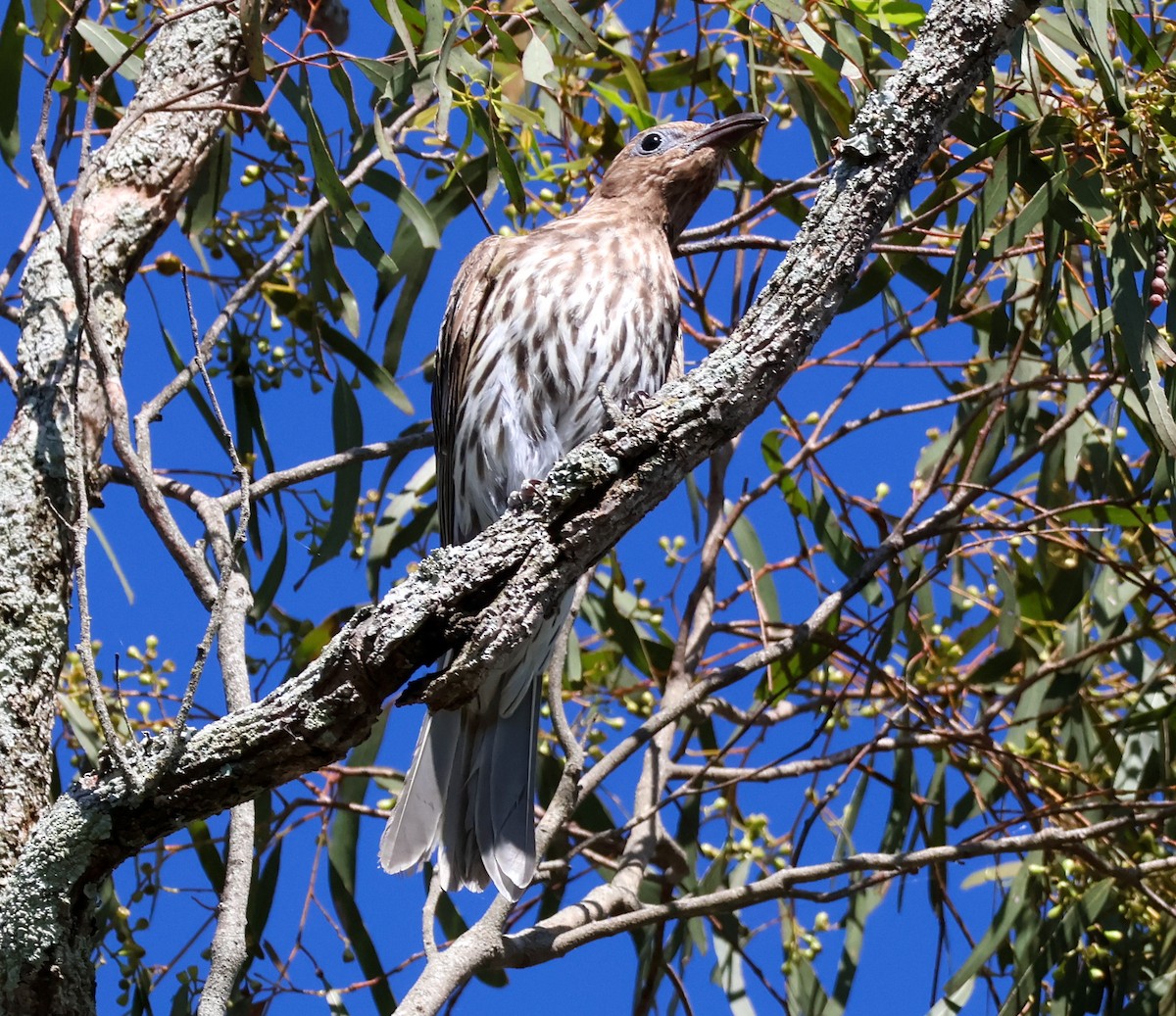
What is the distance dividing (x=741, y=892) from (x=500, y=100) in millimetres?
1759

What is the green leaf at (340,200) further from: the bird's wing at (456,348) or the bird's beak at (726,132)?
the bird's beak at (726,132)

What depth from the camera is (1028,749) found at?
380cm

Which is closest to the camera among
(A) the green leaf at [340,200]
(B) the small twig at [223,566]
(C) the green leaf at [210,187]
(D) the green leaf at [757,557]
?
(B) the small twig at [223,566]

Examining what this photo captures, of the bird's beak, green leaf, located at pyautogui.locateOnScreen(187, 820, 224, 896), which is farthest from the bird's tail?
the bird's beak

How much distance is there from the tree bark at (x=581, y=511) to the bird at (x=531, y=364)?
3.50 feet

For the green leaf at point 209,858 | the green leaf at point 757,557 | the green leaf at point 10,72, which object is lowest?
the green leaf at point 209,858

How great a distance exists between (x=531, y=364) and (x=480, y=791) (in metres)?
1.05

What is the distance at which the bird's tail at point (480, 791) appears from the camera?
10.3 feet

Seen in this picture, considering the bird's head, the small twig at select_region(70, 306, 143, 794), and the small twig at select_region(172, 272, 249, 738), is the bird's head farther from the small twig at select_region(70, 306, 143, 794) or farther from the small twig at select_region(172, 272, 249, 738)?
the small twig at select_region(70, 306, 143, 794)

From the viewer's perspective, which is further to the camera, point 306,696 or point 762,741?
point 762,741

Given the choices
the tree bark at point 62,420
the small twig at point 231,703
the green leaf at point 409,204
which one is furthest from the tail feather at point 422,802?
the green leaf at point 409,204

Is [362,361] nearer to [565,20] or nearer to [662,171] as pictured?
[662,171]

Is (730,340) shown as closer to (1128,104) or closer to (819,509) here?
(1128,104)

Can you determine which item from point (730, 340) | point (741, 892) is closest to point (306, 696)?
point (730, 340)
